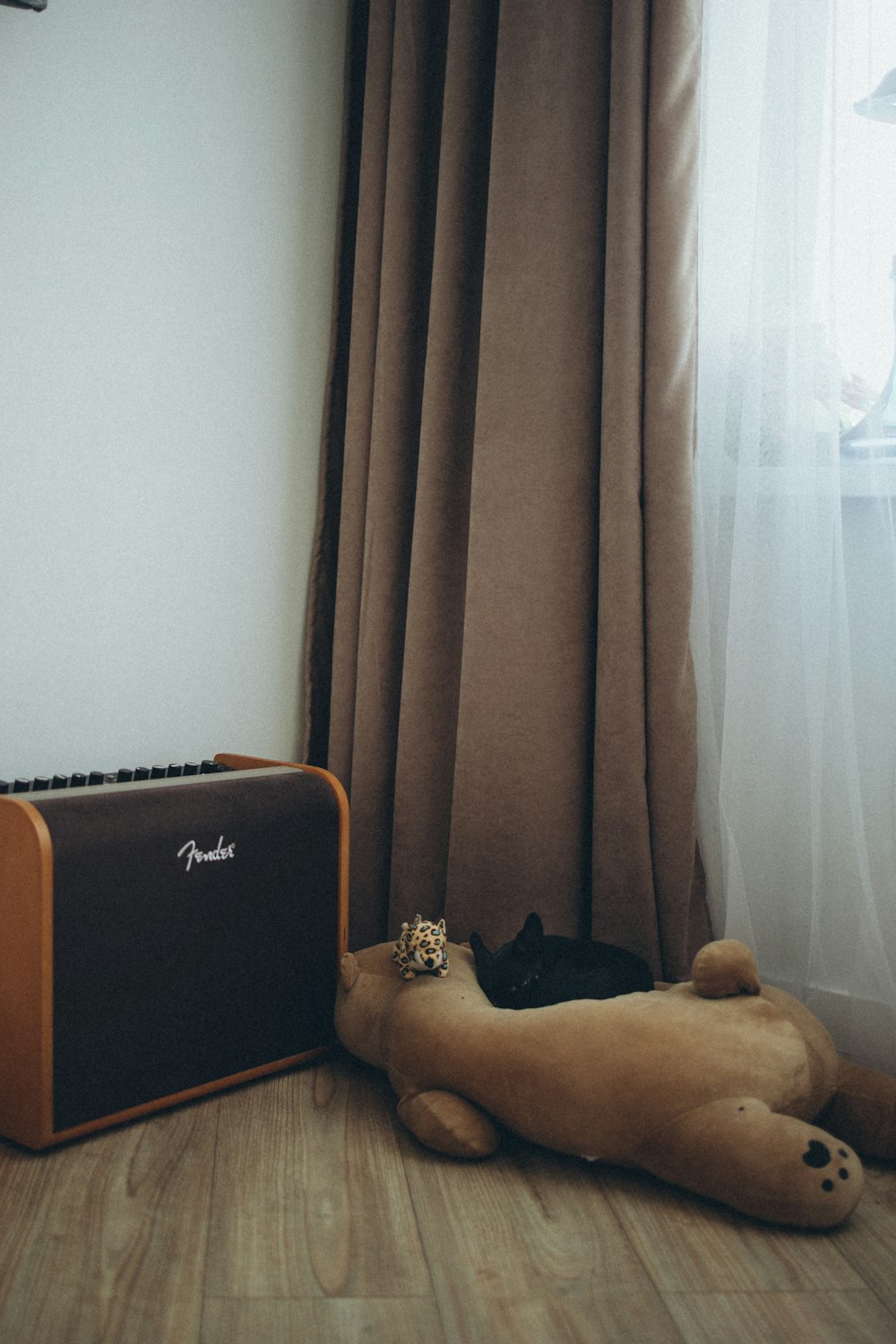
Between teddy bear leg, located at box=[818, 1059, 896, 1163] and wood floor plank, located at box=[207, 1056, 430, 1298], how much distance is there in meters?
0.45

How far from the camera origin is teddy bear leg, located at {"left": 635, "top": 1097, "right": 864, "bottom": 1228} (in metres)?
0.94

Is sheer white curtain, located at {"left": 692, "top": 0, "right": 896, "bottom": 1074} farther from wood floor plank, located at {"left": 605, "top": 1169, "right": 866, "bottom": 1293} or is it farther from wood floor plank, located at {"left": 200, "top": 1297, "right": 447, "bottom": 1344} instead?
wood floor plank, located at {"left": 200, "top": 1297, "right": 447, "bottom": 1344}

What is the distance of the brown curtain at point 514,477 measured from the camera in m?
1.42

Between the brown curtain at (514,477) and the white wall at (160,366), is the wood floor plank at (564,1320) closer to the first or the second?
the brown curtain at (514,477)

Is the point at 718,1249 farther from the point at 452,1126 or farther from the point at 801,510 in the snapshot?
the point at 801,510

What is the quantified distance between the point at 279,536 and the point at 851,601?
0.90 metres

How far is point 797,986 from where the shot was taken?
52.3 inches

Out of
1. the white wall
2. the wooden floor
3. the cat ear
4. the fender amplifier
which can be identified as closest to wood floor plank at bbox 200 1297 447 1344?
the wooden floor

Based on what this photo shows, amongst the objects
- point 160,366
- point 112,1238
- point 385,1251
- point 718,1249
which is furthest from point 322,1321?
point 160,366

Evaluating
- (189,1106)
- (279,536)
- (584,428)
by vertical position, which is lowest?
(189,1106)

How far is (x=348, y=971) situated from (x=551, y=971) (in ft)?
0.85

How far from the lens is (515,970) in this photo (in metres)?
1.24

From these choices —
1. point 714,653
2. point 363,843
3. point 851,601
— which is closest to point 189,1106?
point 363,843

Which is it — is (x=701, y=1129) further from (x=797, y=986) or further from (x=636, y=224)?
(x=636, y=224)
